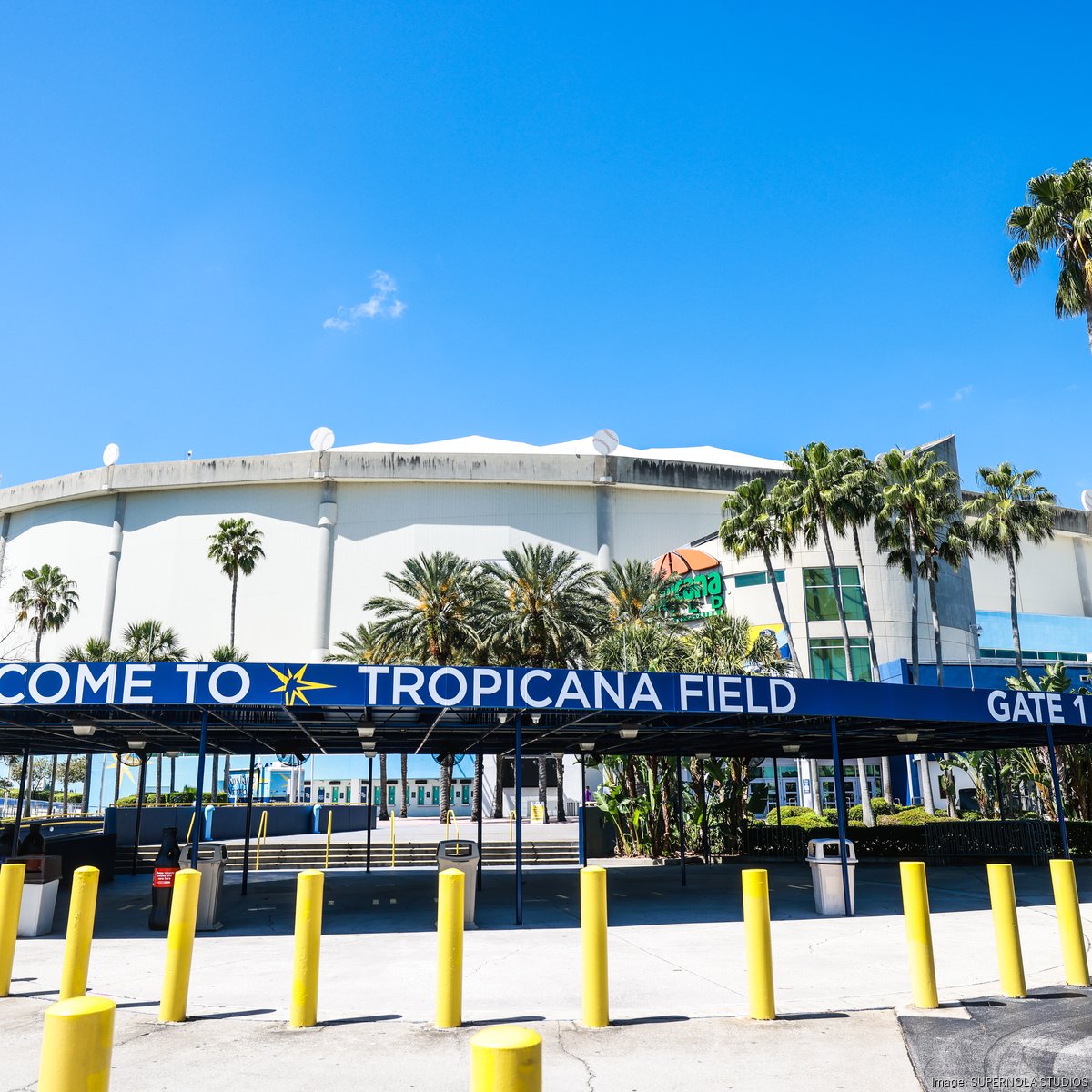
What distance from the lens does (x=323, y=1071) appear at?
6.52 metres

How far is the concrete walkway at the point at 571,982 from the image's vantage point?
6.82 metres

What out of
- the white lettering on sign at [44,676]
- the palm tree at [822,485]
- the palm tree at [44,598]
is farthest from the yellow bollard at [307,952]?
the palm tree at [44,598]

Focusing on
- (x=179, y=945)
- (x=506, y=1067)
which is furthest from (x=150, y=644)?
(x=506, y=1067)

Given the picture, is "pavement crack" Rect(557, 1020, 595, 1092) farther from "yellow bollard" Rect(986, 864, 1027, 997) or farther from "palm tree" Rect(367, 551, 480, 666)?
"palm tree" Rect(367, 551, 480, 666)

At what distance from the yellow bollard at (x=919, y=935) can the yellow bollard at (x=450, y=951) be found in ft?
12.0

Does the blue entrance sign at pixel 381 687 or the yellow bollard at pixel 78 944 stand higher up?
the blue entrance sign at pixel 381 687

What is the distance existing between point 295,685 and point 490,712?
531 centimetres

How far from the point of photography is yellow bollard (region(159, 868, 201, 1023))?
25.5ft

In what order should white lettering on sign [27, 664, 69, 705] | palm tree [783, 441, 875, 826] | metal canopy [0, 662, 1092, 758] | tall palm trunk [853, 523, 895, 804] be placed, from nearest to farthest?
1. white lettering on sign [27, 664, 69, 705]
2. metal canopy [0, 662, 1092, 758]
3. palm tree [783, 441, 875, 826]
4. tall palm trunk [853, 523, 895, 804]

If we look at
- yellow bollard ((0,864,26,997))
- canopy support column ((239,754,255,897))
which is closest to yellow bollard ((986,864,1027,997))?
yellow bollard ((0,864,26,997))

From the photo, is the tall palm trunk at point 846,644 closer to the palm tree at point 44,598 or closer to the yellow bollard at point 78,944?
the yellow bollard at point 78,944

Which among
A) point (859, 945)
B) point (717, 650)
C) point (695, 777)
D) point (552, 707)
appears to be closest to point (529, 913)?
point (552, 707)

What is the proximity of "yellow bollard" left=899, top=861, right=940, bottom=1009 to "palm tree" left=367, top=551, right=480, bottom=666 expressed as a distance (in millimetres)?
40406

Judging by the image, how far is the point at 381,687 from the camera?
44.9 ft
